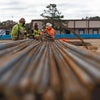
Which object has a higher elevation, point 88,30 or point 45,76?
point 45,76

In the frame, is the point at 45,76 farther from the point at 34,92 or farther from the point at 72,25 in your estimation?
the point at 72,25

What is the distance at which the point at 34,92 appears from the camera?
4.03ft

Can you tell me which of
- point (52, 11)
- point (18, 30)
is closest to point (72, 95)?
point (18, 30)

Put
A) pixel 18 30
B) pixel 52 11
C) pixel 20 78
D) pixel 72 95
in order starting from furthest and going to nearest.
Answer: pixel 52 11 → pixel 18 30 → pixel 20 78 → pixel 72 95

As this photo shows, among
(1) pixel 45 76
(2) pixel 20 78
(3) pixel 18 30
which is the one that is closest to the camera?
(2) pixel 20 78

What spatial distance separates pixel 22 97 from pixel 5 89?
67mm

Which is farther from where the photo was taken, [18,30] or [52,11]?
[52,11]

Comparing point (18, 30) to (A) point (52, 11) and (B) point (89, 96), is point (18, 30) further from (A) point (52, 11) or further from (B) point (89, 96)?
(A) point (52, 11)

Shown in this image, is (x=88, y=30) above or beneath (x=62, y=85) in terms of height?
beneath

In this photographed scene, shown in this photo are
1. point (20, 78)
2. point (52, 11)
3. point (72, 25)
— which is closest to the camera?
point (20, 78)

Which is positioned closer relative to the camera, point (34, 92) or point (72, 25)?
point (34, 92)

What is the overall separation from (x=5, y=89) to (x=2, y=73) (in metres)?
0.16

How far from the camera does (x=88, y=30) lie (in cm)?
7381

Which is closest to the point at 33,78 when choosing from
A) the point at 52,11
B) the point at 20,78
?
the point at 20,78
